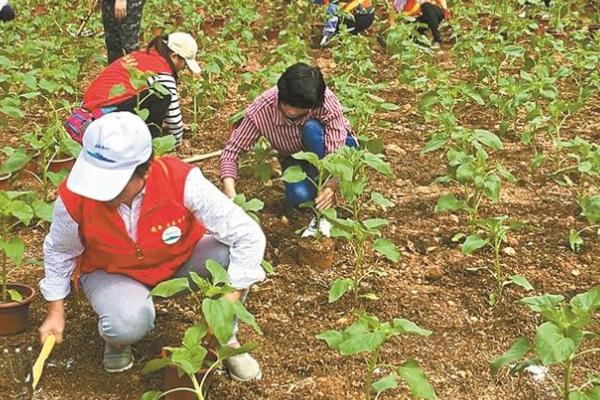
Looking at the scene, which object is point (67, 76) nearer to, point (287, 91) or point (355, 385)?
point (287, 91)

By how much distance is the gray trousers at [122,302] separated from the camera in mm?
2641

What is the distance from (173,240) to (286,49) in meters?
3.52

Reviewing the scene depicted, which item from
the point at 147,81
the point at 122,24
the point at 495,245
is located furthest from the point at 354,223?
the point at 122,24

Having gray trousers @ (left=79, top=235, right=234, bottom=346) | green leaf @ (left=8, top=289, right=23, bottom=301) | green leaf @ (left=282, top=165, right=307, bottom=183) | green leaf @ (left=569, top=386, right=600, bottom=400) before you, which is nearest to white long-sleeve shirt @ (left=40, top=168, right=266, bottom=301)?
gray trousers @ (left=79, top=235, right=234, bottom=346)

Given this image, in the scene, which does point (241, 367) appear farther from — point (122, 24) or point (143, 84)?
point (122, 24)

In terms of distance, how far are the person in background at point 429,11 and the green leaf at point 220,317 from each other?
5.51 meters

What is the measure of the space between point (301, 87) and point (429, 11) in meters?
4.34

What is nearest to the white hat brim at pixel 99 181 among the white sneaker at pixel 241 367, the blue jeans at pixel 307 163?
the white sneaker at pixel 241 367

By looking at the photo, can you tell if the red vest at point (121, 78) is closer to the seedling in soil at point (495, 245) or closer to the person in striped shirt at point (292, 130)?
the person in striped shirt at point (292, 130)

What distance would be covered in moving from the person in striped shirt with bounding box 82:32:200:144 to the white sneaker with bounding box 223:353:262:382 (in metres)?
1.78

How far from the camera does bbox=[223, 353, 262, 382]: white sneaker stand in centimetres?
278

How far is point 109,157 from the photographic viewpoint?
2318mm

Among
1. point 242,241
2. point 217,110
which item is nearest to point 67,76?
point 217,110

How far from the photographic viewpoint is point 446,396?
9.09 ft
